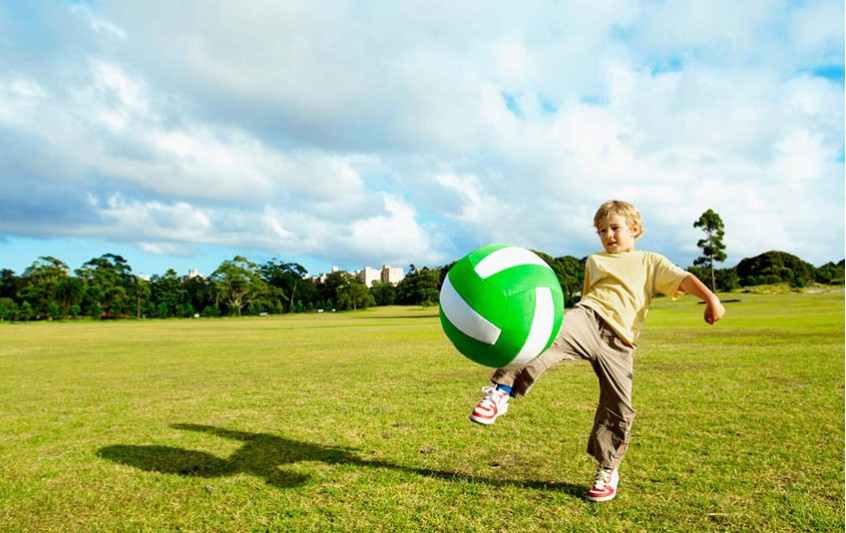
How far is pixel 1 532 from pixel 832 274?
343 feet

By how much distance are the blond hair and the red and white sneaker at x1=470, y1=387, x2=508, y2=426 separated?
5.38 feet

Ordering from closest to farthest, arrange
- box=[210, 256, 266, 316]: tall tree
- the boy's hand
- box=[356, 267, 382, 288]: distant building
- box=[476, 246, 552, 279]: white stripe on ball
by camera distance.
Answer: box=[476, 246, 552, 279]: white stripe on ball < the boy's hand < box=[210, 256, 266, 316]: tall tree < box=[356, 267, 382, 288]: distant building

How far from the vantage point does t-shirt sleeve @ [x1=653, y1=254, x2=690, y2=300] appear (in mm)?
3967

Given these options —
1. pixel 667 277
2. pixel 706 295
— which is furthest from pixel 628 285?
pixel 706 295

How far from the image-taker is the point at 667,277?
13.2 feet

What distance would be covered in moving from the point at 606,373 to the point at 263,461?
309 centimetres

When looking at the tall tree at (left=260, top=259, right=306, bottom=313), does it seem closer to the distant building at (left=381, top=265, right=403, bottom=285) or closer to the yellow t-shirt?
the distant building at (left=381, top=265, right=403, bottom=285)

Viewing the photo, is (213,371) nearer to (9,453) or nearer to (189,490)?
(9,453)

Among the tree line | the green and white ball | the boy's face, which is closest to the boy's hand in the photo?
the boy's face

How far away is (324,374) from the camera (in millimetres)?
10758

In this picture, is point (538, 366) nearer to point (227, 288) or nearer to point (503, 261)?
point (503, 261)

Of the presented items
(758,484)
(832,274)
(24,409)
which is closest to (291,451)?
(758,484)

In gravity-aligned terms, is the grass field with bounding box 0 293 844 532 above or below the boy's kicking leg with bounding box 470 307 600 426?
below

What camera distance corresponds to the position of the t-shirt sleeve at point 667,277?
397cm
